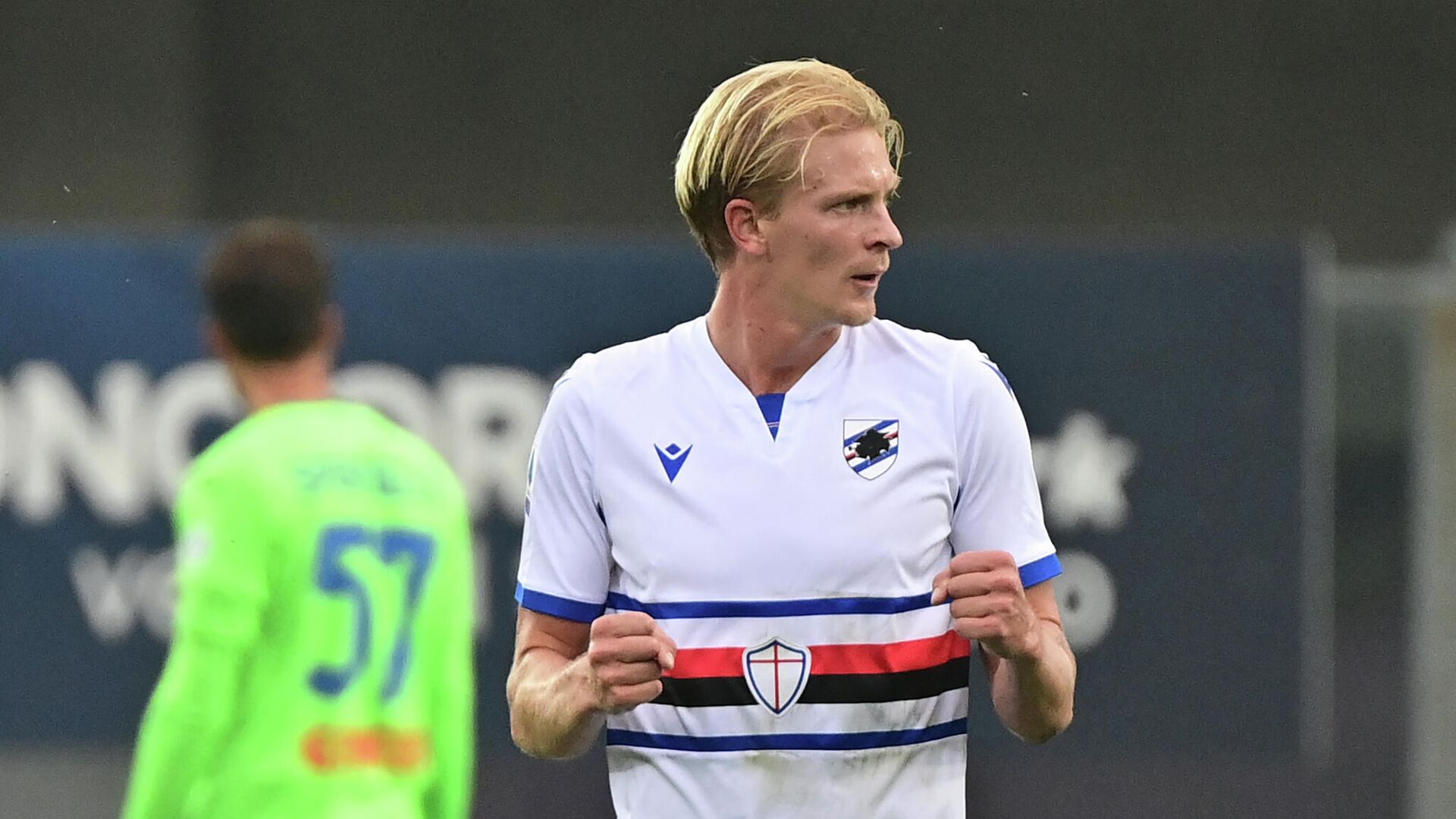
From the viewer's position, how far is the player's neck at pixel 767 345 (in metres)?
2.58

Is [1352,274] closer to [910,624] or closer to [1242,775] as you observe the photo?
[1242,775]

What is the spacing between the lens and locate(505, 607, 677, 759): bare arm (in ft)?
7.54

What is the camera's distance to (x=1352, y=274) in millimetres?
6684

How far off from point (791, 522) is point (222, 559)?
115cm

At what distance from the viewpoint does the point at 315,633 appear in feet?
11.1

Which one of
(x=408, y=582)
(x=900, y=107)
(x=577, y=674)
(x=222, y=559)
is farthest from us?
(x=900, y=107)

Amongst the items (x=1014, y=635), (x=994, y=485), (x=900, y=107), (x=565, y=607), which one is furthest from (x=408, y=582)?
(x=900, y=107)

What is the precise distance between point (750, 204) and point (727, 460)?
0.31m

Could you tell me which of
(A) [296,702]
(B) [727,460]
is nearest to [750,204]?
(B) [727,460]

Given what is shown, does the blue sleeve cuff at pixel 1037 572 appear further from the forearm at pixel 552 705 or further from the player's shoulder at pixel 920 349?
the forearm at pixel 552 705

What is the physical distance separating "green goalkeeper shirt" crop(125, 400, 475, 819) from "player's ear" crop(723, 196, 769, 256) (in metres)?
1.08

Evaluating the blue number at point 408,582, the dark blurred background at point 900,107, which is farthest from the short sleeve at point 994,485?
the dark blurred background at point 900,107

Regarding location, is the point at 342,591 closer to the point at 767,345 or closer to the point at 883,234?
the point at 767,345

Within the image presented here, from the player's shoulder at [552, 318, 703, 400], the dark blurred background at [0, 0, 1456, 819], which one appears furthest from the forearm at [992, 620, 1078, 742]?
the dark blurred background at [0, 0, 1456, 819]
